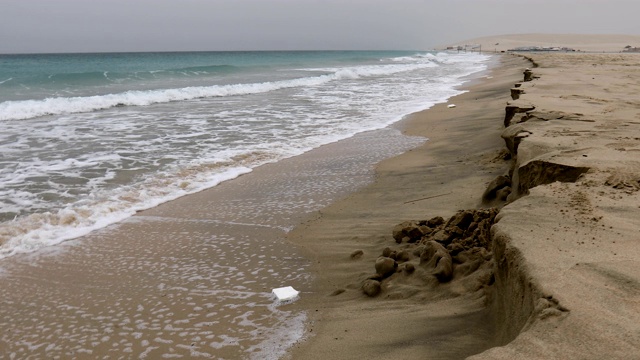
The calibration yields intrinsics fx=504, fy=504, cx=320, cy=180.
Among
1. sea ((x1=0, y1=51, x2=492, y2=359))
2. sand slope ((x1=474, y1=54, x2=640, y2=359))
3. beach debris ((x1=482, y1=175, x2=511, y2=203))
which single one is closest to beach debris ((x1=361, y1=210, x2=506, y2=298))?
sand slope ((x1=474, y1=54, x2=640, y2=359))

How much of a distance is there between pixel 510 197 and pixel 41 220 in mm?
4366

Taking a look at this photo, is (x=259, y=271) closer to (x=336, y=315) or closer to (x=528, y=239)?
(x=336, y=315)

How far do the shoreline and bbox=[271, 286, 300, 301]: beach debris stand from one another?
2.9 inches

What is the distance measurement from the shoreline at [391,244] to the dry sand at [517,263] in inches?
0.5

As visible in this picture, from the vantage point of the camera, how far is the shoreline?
8.43 feet

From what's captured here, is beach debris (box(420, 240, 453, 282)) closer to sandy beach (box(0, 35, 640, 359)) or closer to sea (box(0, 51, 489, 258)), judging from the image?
sandy beach (box(0, 35, 640, 359))

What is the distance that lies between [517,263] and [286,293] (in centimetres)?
163

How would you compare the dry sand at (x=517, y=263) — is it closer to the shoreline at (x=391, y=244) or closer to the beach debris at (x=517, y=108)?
the shoreline at (x=391, y=244)

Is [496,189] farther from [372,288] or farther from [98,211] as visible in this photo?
[98,211]

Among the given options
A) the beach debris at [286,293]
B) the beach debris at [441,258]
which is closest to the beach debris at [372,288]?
the beach debris at [441,258]

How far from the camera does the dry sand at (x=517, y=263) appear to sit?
72.3 inches

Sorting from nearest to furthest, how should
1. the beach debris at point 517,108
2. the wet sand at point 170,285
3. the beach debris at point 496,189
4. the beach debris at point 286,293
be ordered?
1. the wet sand at point 170,285
2. the beach debris at point 286,293
3. the beach debris at point 496,189
4. the beach debris at point 517,108

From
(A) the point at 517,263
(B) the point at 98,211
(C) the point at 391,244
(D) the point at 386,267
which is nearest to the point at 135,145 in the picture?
(B) the point at 98,211

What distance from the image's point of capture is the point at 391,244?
3.99m
